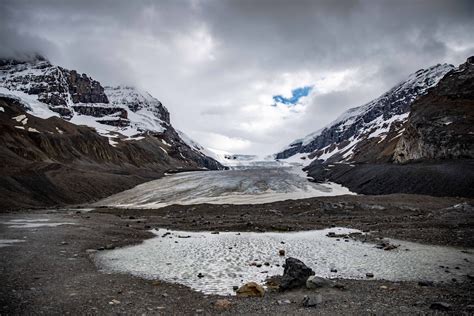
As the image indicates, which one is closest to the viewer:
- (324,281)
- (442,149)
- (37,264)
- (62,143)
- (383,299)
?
(383,299)

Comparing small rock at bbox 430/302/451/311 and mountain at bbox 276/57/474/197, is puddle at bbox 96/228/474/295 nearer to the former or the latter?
small rock at bbox 430/302/451/311

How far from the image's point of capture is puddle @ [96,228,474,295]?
1514cm

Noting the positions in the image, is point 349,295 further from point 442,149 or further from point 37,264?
point 442,149

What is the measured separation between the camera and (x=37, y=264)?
15.7m

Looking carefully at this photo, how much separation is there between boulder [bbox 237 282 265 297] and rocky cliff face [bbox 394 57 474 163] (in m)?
75.0

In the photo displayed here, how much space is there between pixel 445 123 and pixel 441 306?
8866 centimetres

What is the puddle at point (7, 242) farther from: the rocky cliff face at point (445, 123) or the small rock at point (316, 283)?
the rocky cliff face at point (445, 123)

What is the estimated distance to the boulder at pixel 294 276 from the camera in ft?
43.3

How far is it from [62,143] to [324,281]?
143m

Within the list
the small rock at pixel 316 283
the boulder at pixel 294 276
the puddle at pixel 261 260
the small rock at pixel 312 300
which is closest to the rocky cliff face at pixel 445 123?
the puddle at pixel 261 260

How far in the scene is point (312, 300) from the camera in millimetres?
11117

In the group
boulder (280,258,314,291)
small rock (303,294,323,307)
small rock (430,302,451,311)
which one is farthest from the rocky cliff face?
small rock (303,294,323,307)

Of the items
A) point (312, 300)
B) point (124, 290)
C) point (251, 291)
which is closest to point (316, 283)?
point (312, 300)

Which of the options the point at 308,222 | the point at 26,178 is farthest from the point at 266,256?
the point at 26,178
